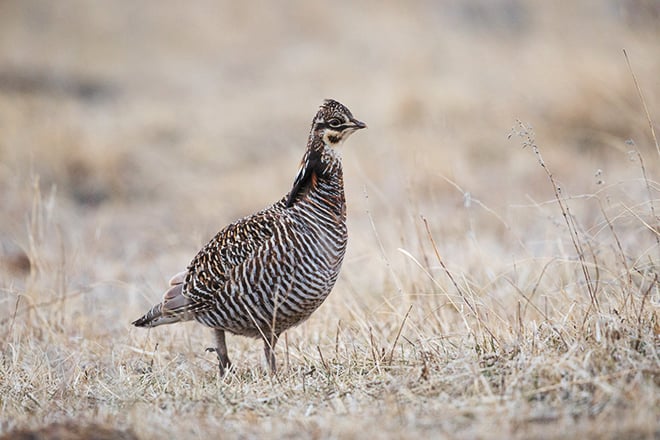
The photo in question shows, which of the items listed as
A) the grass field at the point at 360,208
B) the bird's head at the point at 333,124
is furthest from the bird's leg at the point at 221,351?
the bird's head at the point at 333,124

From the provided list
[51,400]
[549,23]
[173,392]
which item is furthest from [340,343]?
[549,23]

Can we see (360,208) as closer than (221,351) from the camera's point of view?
No

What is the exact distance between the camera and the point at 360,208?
7.70 metres

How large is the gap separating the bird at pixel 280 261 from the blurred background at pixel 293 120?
0.82 ft

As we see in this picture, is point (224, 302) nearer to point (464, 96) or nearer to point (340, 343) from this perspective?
point (340, 343)

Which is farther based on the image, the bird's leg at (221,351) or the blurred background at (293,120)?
the blurred background at (293,120)

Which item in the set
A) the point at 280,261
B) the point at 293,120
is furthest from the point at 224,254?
the point at 293,120

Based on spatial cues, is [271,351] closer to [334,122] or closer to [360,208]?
[334,122]

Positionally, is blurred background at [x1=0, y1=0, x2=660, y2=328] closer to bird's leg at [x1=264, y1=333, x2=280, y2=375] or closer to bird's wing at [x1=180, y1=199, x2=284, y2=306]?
bird's wing at [x1=180, y1=199, x2=284, y2=306]

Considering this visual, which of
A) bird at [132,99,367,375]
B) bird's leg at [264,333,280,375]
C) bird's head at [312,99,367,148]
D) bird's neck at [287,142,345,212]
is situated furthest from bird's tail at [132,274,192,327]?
bird's head at [312,99,367,148]

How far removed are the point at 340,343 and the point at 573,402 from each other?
4.78 ft

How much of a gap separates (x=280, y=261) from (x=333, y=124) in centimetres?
68

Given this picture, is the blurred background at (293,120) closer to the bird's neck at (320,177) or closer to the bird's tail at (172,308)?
the bird's neck at (320,177)

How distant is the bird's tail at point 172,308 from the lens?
3.68 meters
